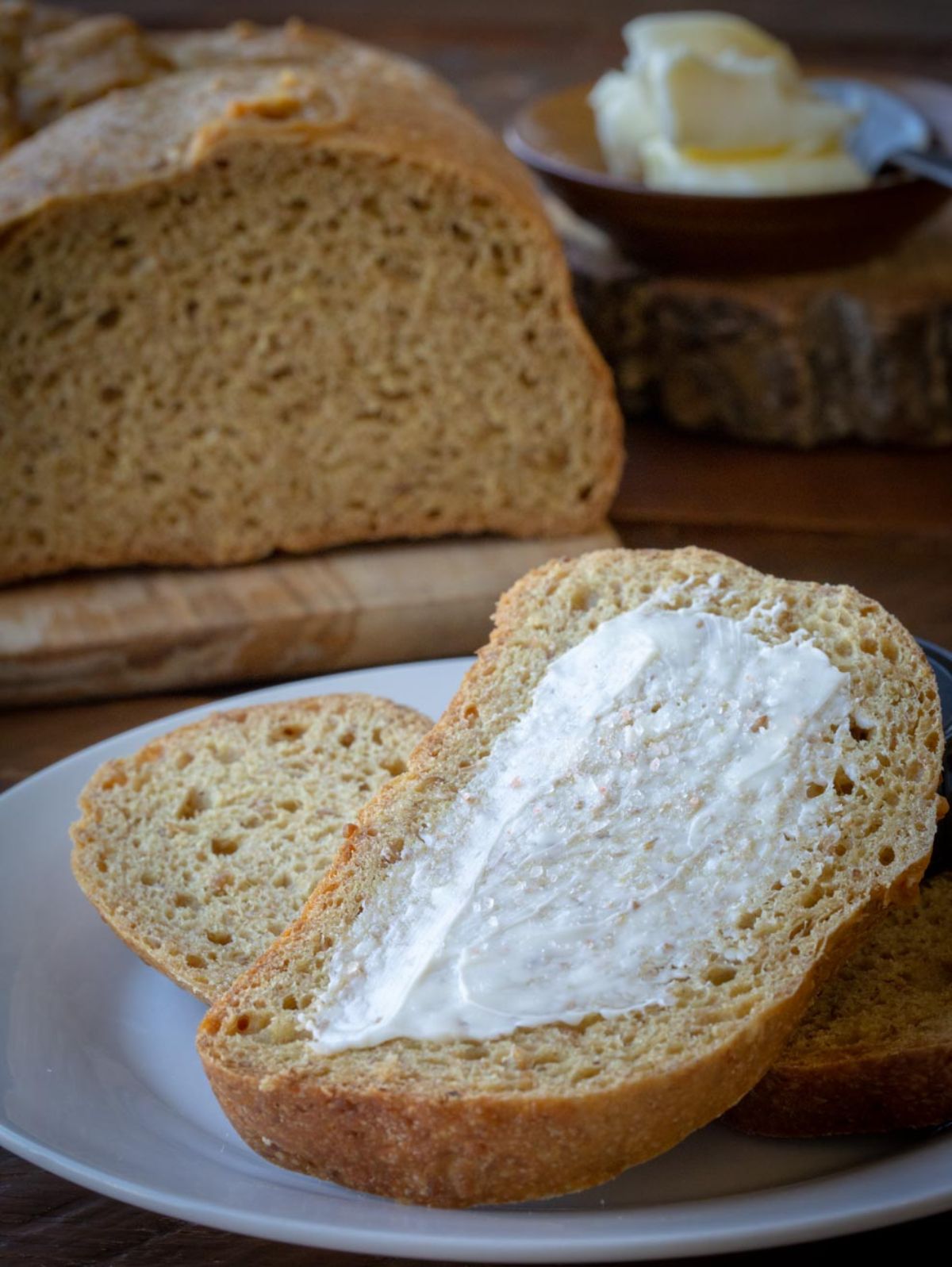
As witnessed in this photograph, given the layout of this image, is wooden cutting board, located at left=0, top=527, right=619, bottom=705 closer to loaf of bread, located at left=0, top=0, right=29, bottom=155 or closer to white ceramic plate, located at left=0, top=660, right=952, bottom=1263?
white ceramic plate, located at left=0, top=660, right=952, bottom=1263

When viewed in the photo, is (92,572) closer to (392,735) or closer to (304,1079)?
(392,735)

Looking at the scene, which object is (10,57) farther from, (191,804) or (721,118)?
(191,804)

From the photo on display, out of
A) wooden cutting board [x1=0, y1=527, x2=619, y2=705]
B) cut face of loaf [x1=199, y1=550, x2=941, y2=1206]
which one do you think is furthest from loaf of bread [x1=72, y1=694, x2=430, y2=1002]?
wooden cutting board [x1=0, y1=527, x2=619, y2=705]

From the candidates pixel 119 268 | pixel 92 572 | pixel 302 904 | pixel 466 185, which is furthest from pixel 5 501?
pixel 302 904

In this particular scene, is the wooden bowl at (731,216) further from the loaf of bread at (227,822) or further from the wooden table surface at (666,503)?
the loaf of bread at (227,822)

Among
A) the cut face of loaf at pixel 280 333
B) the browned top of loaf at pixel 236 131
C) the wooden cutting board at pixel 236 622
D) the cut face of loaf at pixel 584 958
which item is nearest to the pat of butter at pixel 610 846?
the cut face of loaf at pixel 584 958

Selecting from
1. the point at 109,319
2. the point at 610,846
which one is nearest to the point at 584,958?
the point at 610,846
